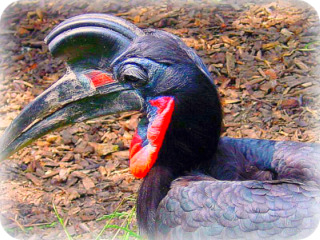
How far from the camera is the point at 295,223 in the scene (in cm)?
236

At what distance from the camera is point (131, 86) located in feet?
8.90

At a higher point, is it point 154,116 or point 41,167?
point 154,116

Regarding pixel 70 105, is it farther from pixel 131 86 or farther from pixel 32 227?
pixel 32 227

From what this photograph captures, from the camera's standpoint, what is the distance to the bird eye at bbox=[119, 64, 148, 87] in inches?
104

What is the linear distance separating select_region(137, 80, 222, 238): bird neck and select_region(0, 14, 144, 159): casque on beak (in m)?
0.23

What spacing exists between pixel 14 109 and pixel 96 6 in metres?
1.41

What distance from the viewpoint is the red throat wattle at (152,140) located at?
104 inches

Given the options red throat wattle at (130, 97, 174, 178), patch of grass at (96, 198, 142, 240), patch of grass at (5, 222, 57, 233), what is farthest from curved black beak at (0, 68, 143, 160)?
patch of grass at (5, 222, 57, 233)

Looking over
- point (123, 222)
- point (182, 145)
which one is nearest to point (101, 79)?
point (182, 145)

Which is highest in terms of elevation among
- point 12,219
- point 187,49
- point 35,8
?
point 187,49

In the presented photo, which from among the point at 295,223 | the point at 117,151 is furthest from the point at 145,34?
the point at 117,151

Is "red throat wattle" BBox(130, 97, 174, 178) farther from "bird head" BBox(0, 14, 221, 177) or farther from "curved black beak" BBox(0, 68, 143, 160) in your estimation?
"curved black beak" BBox(0, 68, 143, 160)

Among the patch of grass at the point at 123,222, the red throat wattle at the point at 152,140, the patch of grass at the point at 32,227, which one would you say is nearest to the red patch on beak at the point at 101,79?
the red throat wattle at the point at 152,140

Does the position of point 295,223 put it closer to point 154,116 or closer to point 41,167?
point 154,116
